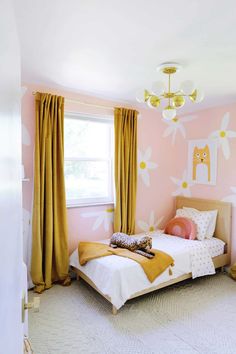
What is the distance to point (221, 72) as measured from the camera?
7.97ft

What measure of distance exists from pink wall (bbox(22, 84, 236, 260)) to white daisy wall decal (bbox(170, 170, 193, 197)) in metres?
0.02

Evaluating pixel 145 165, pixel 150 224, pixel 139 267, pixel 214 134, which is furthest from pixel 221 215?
pixel 139 267

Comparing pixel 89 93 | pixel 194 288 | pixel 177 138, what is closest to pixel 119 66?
pixel 89 93

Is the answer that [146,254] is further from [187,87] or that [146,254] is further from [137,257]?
[187,87]

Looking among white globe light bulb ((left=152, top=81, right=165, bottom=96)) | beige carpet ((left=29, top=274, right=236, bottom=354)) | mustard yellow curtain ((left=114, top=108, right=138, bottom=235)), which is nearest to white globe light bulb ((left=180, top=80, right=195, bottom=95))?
white globe light bulb ((left=152, top=81, right=165, bottom=96))

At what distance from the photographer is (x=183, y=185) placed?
165 inches

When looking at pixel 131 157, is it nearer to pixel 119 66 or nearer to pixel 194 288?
pixel 119 66

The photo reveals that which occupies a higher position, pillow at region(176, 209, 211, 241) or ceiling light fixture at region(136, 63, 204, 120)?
ceiling light fixture at region(136, 63, 204, 120)

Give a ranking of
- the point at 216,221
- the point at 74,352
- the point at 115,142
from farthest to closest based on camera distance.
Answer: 1. the point at 216,221
2. the point at 115,142
3. the point at 74,352

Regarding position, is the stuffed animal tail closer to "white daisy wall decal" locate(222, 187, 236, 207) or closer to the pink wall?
the pink wall

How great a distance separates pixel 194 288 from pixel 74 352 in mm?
1665

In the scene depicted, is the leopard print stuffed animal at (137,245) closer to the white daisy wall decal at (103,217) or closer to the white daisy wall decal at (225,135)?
the white daisy wall decal at (103,217)

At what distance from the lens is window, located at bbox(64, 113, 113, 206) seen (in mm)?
3258

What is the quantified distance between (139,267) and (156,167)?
1844 millimetres
